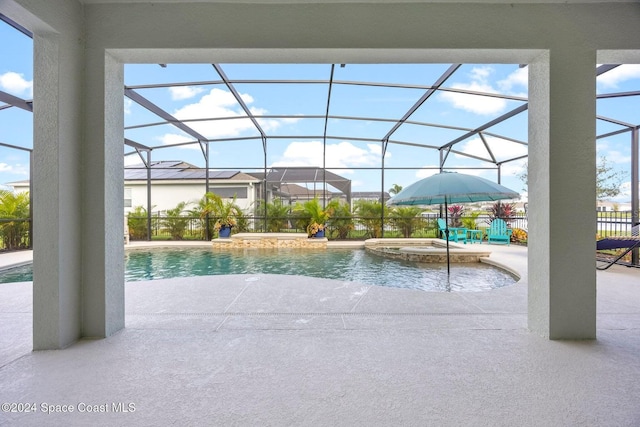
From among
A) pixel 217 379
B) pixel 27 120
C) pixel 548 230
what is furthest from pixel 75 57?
pixel 27 120

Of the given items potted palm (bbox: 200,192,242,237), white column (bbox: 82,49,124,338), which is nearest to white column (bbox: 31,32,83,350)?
white column (bbox: 82,49,124,338)

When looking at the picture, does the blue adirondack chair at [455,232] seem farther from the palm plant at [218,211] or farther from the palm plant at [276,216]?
the palm plant at [218,211]

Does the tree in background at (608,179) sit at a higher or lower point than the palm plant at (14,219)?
higher

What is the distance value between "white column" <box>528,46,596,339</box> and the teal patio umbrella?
233cm

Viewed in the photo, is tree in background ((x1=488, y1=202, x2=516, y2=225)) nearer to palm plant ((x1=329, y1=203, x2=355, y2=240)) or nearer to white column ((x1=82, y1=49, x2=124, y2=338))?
palm plant ((x1=329, y1=203, x2=355, y2=240))

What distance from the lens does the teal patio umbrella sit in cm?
516

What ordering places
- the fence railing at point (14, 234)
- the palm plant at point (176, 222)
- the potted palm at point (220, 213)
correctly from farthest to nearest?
the palm plant at point (176, 222)
the potted palm at point (220, 213)
the fence railing at point (14, 234)

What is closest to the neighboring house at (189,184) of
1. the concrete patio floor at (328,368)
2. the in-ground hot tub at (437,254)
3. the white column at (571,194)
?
the in-ground hot tub at (437,254)

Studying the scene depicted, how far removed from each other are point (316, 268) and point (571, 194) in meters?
5.32

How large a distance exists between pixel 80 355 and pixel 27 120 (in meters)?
10.0

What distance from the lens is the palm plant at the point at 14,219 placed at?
9031 millimetres

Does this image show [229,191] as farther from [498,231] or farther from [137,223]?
[498,231]

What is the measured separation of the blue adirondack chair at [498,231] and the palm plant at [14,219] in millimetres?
13727

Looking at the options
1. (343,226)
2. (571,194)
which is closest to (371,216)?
(343,226)
